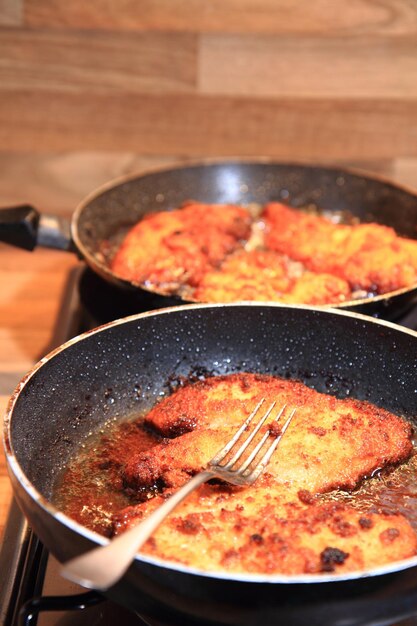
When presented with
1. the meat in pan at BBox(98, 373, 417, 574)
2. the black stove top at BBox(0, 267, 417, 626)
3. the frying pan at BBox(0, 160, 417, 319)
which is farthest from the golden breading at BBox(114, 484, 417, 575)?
the frying pan at BBox(0, 160, 417, 319)

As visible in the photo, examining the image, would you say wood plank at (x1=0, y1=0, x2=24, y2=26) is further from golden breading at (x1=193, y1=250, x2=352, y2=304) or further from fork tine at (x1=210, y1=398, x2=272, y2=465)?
fork tine at (x1=210, y1=398, x2=272, y2=465)

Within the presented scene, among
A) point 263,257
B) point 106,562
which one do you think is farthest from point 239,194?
point 106,562

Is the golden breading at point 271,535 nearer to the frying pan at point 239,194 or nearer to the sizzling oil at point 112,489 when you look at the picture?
the sizzling oil at point 112,489

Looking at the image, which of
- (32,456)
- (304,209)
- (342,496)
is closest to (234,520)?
(342,496)

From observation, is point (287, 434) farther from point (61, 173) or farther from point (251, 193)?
point (61, 173)

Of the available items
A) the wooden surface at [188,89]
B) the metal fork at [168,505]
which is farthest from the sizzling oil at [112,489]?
the wooden surface at [188,89]

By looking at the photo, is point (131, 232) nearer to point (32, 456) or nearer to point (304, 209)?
point (304, 209)
